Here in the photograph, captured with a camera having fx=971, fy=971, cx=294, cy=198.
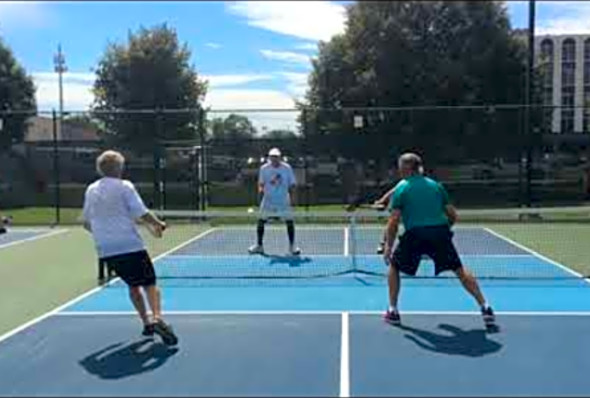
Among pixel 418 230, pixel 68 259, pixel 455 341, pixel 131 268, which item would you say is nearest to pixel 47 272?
pixel 68 259

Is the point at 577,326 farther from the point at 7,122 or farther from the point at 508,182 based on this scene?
the point at 7,122

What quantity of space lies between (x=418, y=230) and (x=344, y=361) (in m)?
2.01

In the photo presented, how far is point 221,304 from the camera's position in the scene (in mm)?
10180

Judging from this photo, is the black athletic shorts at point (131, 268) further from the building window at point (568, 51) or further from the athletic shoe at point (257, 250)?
the building window at point (568, 51)

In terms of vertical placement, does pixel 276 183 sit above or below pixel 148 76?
below

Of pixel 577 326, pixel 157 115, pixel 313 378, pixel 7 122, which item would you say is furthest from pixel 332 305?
pixel 7 122

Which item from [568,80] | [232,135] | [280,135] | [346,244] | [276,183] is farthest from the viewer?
[568,80]

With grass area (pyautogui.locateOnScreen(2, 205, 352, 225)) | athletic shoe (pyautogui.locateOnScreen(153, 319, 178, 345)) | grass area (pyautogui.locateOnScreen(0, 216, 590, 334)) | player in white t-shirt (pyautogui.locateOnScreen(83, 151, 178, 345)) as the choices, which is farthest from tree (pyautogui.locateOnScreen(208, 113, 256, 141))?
athletic shoe (pyautogui.locateOnScreen(153, 319, 178, 345))

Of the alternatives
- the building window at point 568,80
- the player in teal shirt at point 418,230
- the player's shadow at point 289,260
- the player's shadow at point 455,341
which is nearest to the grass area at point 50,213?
the building window at point 568,80

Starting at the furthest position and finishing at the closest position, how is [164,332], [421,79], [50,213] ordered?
[421,79], [50,213], [164,332]

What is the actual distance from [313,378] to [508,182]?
60.0ft

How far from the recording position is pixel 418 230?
894 cm

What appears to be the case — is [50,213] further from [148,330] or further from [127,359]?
[127,359]

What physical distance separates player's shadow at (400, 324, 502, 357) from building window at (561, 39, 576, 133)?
16.7 m
